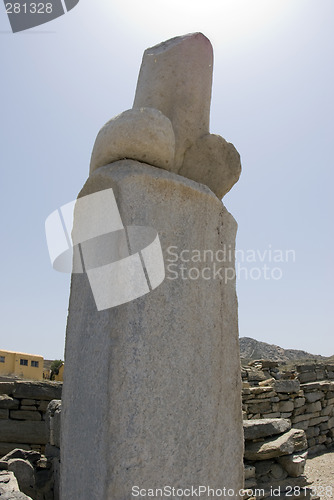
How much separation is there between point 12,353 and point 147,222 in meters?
11.1

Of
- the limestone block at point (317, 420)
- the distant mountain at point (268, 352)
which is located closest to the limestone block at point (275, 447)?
the limestone block at point (317, 420)

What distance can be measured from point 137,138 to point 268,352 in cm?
1291

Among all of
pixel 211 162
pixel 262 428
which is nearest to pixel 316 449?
pixel 262 428

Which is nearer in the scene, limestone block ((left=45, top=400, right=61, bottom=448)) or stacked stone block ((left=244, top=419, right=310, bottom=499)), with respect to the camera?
limestone block ((left=45, top=400, right=61, bottom=448))

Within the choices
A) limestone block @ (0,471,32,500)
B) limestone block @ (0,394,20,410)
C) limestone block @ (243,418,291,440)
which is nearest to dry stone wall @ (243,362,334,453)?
limestone block @ (243,418,291,440)

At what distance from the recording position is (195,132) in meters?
2.03

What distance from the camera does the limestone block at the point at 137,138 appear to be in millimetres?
A: 1656

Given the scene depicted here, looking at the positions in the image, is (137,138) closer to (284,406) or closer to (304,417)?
(284,406)

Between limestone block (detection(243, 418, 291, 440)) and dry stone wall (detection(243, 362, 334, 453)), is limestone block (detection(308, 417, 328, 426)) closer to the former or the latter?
dry stone wall (detection(243, 362, 334, 453))

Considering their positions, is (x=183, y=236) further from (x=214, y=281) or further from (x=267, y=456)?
(x=267, y=456)

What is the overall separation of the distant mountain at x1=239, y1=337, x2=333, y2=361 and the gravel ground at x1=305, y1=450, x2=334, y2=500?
507cm

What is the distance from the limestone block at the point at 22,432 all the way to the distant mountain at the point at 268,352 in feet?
26.5

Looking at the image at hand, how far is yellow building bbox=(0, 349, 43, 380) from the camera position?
11.2m

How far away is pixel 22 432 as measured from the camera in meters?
4.80
